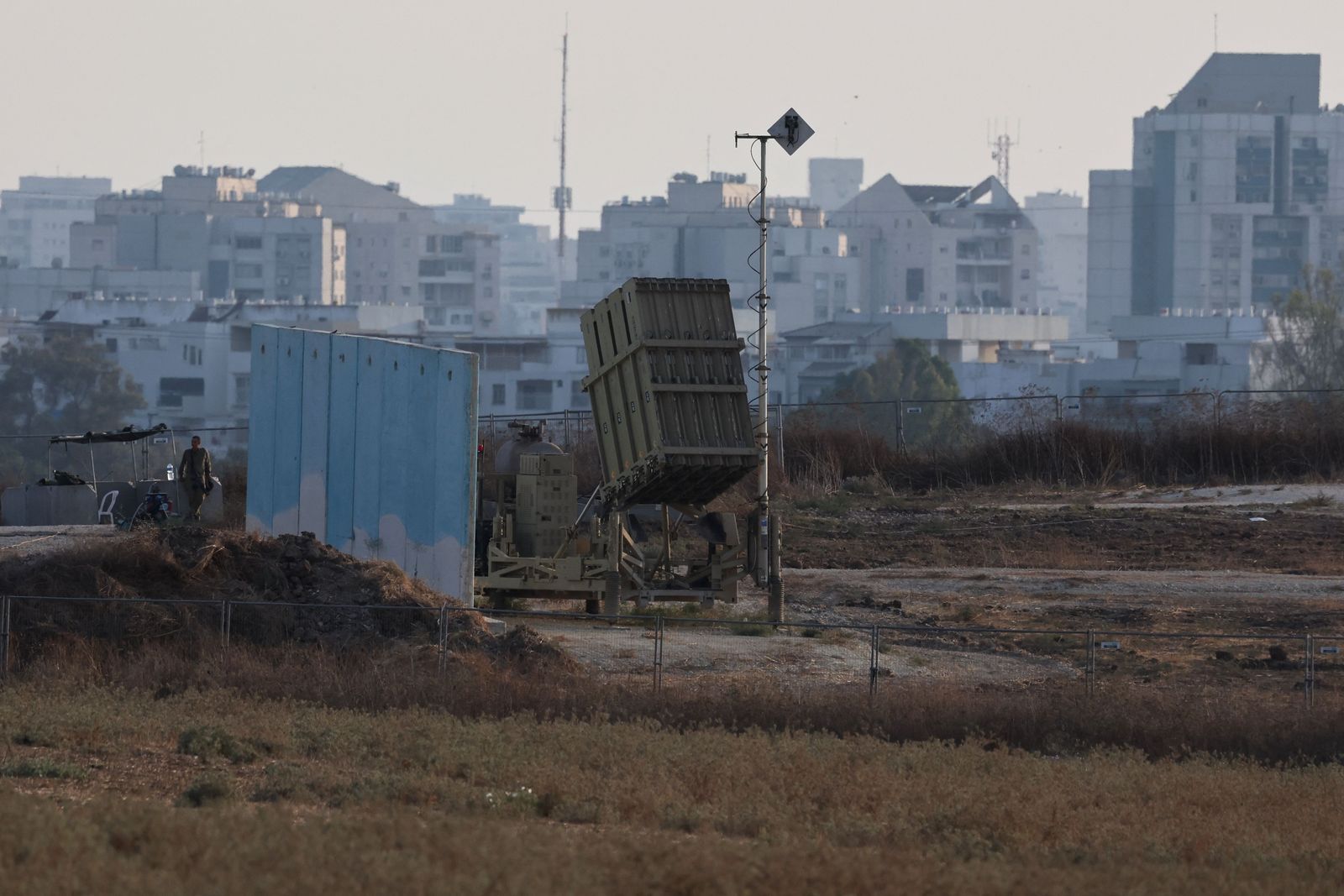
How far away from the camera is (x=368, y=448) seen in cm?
2316

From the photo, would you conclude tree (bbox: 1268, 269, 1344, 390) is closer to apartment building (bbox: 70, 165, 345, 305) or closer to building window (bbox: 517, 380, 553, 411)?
building window (bbox: 517, 380, 553, 411)

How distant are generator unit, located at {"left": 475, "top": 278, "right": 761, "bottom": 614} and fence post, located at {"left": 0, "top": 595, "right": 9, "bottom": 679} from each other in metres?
5.77

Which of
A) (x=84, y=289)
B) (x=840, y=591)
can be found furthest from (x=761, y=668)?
(x=84, y=289)

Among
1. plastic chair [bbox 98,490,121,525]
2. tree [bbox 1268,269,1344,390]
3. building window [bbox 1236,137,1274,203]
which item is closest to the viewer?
plastic chair [bbox 98,490,121,525]

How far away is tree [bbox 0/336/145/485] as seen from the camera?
344 ft

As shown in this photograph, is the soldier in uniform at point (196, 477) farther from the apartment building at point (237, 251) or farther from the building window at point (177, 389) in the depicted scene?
the apartment building at point (237, 251)

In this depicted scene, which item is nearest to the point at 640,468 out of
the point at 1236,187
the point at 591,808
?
the point at 591,808

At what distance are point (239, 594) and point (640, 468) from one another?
460 centimetres

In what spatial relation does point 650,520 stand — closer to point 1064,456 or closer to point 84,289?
point 1064,456

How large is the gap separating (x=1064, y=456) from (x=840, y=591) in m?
14.4

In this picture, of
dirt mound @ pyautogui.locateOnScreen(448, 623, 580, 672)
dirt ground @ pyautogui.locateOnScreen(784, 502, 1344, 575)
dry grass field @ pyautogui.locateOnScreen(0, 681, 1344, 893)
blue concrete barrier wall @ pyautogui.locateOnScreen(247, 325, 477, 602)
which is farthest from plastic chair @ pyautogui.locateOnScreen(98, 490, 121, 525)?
dry grass field @ pyautogui.locateOnScreen(0, 681, 1344, 893)

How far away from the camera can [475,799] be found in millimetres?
12555

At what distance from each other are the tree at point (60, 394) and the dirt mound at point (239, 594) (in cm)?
8611

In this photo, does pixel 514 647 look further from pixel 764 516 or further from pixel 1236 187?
pixel 1236 187
